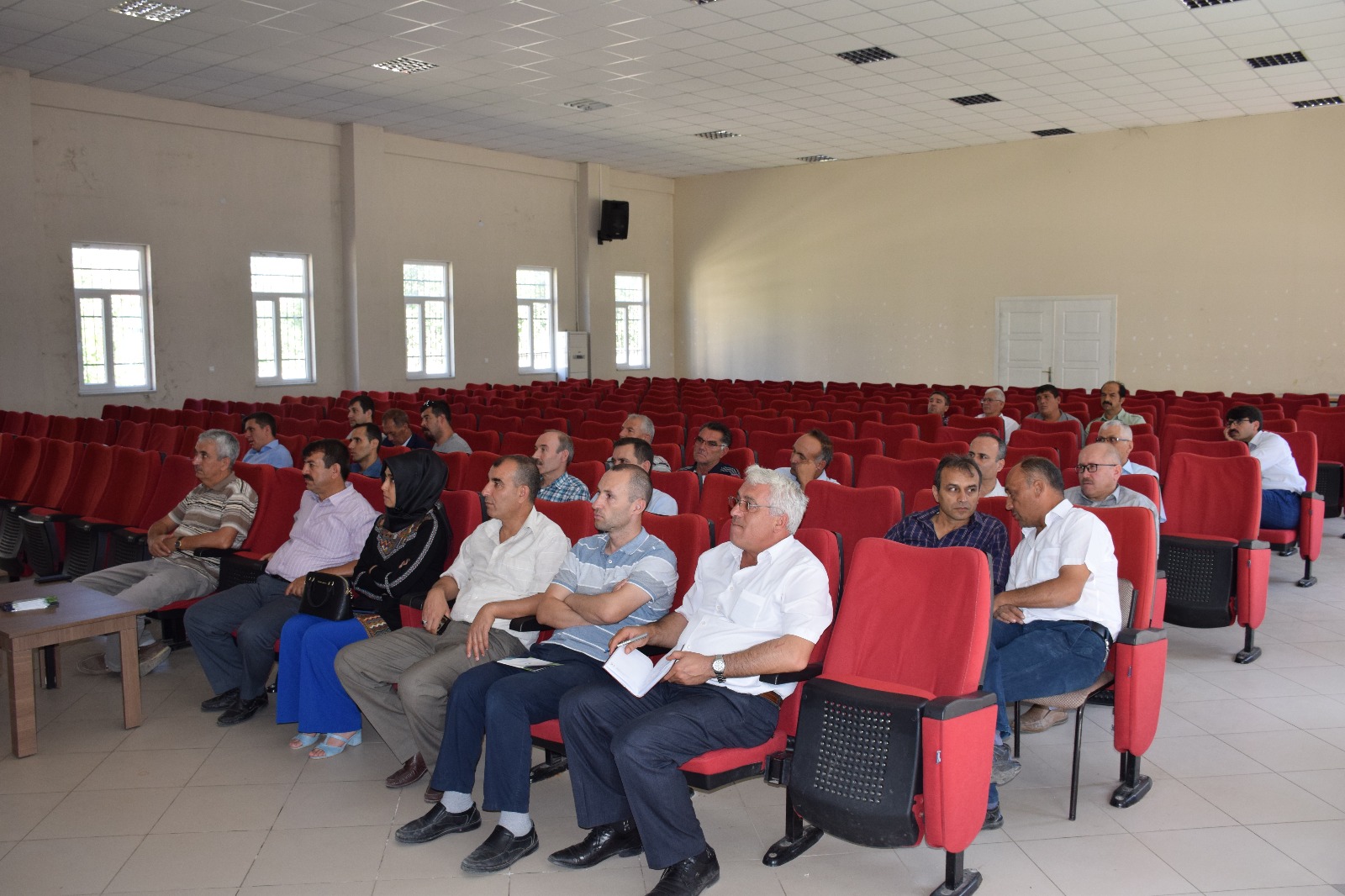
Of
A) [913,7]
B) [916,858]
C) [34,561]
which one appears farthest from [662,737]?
[913,7]

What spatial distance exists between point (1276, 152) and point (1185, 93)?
2.09m

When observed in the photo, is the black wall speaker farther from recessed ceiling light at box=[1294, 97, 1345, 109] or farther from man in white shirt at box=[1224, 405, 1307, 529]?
man in white shirt at box=[1224, 405, 1307, 529]

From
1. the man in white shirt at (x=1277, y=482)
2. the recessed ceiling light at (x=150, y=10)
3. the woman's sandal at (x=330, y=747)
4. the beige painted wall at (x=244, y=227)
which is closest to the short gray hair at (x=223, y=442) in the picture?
the woman's sandal at (x=330, y=747)

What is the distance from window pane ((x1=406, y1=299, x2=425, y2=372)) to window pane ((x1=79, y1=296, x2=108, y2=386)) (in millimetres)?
4446

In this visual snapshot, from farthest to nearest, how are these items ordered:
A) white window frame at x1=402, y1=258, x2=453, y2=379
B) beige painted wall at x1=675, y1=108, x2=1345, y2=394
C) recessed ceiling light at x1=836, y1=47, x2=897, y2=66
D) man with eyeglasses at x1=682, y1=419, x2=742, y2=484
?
white window frame at x1=402, y1=258, x2=453, y2=379 < beige painted wall at x1=675, y1=108, x2=1345, y2=394 < recessed ceiling light at x1=836, y1=47, x2=897, y2=66 < man with eyeglasses at x1=682, y1=419, x2=742, y2=484

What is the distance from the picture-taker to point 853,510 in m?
4.43

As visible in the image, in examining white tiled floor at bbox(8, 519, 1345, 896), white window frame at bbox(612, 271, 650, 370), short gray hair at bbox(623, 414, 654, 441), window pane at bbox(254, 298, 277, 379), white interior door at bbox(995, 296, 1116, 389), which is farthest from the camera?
white window frame at bbox(612, 271, 650, 370)

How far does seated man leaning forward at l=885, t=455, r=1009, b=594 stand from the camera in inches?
147

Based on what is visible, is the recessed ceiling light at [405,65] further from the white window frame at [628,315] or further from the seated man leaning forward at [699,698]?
the seated man leaning forward at [699,698]

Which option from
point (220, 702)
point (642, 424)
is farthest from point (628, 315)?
point (220, 702)

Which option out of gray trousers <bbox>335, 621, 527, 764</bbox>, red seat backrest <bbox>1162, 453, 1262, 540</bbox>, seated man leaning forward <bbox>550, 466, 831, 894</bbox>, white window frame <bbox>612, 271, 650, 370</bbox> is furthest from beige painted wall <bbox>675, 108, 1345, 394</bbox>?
gray trousers <bbox>335, 621, 527, 764</bbox>

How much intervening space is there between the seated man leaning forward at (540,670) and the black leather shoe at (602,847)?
0.46 feet

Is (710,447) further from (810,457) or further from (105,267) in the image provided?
(105,267)

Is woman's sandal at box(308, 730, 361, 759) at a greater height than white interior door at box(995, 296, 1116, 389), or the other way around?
white interior door at box(995, 296, 1116, 389)
